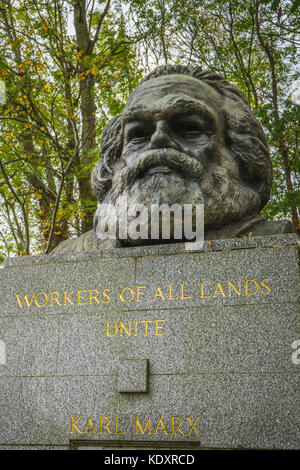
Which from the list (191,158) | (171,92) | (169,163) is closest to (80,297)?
(169,163)

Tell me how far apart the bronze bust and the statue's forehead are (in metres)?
0.01

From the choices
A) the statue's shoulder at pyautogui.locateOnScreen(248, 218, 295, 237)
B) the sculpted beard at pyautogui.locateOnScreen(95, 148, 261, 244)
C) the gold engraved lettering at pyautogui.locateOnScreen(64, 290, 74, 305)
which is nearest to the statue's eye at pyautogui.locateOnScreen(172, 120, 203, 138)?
the sculpted beard at pyautogui.locateOnScreen(95, 148, 261, 244)

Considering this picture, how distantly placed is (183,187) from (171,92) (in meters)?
1.41

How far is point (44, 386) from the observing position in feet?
17.1

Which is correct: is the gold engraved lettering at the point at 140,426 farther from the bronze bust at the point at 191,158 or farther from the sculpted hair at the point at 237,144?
the sculpted hair at the point at 237,144

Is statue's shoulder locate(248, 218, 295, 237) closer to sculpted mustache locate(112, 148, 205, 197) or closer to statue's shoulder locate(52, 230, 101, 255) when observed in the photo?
sculpted mustache locate(112, 148, 205, 197)

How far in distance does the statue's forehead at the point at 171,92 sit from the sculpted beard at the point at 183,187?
27.7 inches

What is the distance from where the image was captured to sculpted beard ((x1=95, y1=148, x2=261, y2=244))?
19.3 ft

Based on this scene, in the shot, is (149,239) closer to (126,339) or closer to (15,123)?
(126,339)

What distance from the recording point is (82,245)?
6.74m

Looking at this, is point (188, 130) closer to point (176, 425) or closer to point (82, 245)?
point (82, 245)

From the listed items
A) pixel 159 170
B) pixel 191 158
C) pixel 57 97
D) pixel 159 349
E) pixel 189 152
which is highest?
pixel 57 97
